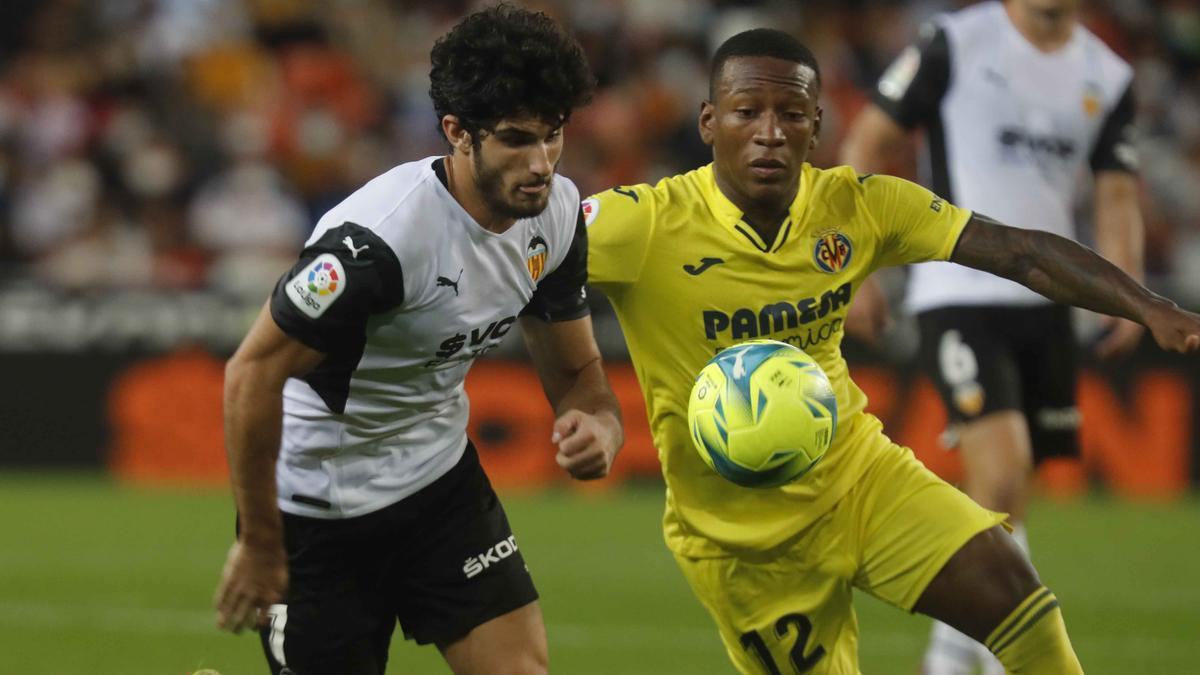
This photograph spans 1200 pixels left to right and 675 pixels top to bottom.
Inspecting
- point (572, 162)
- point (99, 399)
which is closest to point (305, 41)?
point (572, 162)

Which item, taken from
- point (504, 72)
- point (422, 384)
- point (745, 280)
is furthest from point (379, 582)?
point (504, 72)

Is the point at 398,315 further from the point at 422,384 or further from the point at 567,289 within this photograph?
the point at 567,289

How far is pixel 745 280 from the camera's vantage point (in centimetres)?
497

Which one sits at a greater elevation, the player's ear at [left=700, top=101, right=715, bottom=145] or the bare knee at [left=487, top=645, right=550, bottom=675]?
the player's ear at [left=700, top=101, right=715, bottom=145]

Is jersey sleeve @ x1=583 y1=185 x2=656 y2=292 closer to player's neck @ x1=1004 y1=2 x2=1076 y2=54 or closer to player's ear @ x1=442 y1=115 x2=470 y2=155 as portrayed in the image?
player's ear @ x1=442 y1=115 x2=470 y2=155

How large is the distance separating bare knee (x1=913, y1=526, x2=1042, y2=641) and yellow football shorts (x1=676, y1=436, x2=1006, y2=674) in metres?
0.03

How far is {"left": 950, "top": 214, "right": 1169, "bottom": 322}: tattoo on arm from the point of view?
467cm

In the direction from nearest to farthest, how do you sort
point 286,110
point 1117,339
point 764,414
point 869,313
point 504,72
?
1. point 504,72
2. point 764,414
3. point 869,313
4. point 1117,339
5. point 286,110

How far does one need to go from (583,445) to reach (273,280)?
9724 mm

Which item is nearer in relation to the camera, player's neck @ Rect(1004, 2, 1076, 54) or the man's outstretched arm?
the man's outstretched arm

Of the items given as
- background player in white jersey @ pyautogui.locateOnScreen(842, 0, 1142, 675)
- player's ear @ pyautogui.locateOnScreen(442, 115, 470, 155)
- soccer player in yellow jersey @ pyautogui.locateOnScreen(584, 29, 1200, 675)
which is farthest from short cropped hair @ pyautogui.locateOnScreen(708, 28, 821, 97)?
background player in white jersey @ pyautogui.locateOnScreen(842, 0, 1142, 675)

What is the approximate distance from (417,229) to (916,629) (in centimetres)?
499

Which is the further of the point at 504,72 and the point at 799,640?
the point at 799,640

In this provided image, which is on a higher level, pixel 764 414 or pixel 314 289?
pixel 314 289
